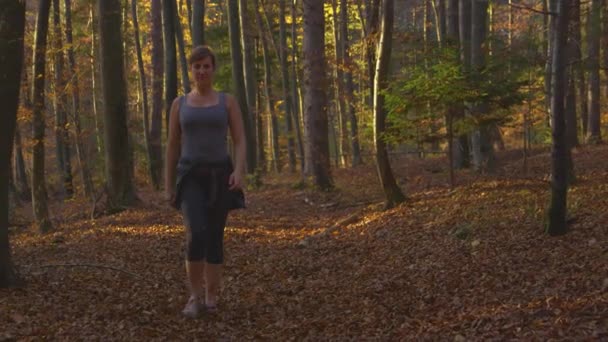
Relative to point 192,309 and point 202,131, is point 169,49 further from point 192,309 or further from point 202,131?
point 192,309

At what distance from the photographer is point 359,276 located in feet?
23.1

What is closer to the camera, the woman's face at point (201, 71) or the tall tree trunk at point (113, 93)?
the woman's face at point (201, 71)

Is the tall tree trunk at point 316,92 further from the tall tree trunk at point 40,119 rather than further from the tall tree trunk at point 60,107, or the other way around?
the tall tree trunk at point 40,119

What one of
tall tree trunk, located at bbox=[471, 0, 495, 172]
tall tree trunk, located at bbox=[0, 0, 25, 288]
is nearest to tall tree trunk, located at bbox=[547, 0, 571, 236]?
tall tree trunk, located at bbox=[0, 0, 25, 288]

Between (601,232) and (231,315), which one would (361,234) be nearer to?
(601,232)

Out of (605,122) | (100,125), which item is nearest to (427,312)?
(100,125)

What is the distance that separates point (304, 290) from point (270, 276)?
841 mm

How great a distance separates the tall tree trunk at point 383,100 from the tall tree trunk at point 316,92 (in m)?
4.40

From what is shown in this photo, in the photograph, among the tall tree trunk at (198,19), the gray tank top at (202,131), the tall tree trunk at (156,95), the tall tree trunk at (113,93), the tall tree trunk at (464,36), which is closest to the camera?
the gray tank top at (202,131)

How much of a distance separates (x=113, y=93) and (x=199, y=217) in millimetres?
8299

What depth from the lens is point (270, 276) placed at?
24.1ft

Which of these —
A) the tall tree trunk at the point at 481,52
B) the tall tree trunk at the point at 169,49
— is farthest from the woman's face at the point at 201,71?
the tall tree trunk at the point at 169,49

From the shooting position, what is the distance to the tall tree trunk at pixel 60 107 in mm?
15982

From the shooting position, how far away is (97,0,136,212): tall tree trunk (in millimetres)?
12539
